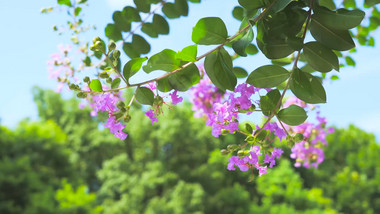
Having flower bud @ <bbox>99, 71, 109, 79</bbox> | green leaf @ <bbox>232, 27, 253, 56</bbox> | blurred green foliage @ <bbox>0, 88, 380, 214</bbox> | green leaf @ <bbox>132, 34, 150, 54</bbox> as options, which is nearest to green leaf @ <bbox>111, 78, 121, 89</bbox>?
flower bud @ <bbox>99, 71, 109, 79</bbox>

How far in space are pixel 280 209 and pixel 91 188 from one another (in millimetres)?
6501

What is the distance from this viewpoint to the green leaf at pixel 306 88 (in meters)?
0.72

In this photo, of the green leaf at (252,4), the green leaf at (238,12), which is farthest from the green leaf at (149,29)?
the green leaf at (252,4)

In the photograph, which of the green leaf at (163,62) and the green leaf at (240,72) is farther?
the green leaf at (240,72)

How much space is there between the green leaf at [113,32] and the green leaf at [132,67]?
20.4 inches

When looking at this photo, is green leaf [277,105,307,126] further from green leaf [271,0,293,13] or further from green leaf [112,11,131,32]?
green leaf [112,11,131,32]

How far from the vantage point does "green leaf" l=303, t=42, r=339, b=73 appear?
27.8 inches

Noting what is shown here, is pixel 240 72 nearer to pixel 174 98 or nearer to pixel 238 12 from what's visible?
pixel 238 12

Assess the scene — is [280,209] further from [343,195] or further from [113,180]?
[113,180]

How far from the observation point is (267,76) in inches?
29.5

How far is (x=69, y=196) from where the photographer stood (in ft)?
22.8

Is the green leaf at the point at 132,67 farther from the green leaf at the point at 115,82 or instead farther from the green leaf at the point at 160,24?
the green leaf at the point at 160,24

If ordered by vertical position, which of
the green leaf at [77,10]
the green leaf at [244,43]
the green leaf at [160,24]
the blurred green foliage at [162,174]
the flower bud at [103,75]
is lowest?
the green leaf at [244,43]

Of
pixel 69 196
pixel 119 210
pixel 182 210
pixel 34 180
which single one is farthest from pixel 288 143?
pixel 119 210
